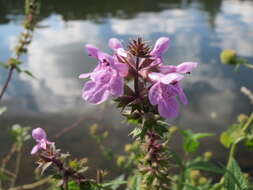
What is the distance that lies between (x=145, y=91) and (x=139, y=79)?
0.28 feet

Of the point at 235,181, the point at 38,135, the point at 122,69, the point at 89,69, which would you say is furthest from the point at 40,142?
the point at 89,69

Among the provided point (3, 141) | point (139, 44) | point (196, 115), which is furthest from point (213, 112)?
point (139, 44)

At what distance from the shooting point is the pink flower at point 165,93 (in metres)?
0.94

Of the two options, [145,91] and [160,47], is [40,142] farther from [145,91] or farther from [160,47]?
[160,47]

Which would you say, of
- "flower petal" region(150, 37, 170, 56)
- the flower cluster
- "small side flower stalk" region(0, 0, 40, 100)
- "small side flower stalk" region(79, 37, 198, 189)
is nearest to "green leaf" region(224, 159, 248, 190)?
"small side flower stalk" region(79, 37, 198, 189)

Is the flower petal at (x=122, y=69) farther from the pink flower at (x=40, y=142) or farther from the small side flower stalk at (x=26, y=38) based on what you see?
the small side flower stalk at (x=26, y=38)

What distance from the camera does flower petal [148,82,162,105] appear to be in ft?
3.04

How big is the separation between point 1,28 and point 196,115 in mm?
5880

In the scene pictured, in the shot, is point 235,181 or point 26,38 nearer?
point 235,181

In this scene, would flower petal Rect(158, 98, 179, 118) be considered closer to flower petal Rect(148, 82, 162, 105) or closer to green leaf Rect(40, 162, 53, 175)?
flower petal Rect(148, 82, 162, 105)

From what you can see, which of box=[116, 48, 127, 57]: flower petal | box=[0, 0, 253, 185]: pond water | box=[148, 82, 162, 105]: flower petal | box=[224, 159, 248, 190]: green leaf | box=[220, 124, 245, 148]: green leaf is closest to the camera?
box=[148, 82, 162, 105]: flower petal

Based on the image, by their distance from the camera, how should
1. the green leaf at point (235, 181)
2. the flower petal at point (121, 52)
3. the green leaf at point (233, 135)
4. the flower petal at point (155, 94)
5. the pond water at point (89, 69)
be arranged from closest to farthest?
the flower petal at point (155, 94) → the flower petal at point (121, 52) → the green leaf at point (235, 181) → the green leaf at point (233, 135) → the pond water at point (89, 69)

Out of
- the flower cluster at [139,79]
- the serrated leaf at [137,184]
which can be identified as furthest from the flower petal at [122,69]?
the serrated leaf at [137,184]

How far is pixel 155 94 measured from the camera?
95cm
